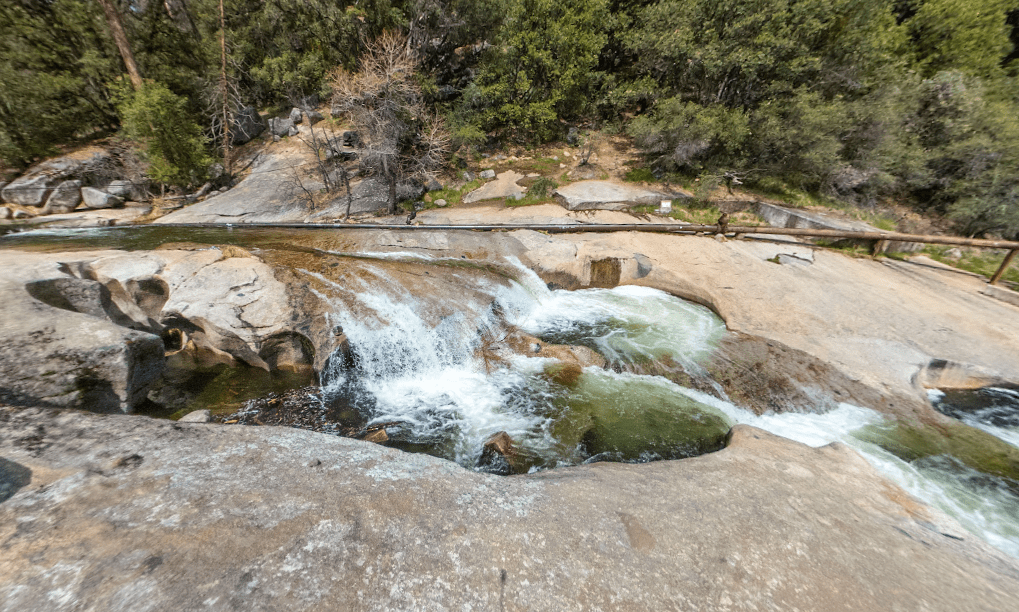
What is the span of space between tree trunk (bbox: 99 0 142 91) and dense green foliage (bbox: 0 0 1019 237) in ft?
2.40

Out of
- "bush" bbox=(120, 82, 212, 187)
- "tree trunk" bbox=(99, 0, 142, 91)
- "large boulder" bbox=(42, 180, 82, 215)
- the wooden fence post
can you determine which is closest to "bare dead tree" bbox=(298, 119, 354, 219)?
"bush" bbox=(120, 82, 212, 187)

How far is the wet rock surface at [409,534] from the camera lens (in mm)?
2467

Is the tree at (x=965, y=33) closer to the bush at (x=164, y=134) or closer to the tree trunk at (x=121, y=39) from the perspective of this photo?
the bush at (x=164, y=134)

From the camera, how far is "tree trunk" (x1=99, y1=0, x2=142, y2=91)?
15.0 m

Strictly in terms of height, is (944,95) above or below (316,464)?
above

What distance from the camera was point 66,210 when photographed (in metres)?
13.6

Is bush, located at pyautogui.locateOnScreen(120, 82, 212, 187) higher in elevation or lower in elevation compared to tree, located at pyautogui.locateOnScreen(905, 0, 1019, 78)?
lower

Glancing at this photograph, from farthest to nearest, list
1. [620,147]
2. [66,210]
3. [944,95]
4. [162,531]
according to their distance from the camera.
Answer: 1. [620,147]
2. [944,95]
3. [66,210]
4. [162,531]

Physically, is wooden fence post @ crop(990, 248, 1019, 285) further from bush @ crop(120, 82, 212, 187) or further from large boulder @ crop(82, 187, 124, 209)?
large boulder @ crop(82, 187, 124, 209)

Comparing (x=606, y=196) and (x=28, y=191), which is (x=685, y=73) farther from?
(x=28, y=191)

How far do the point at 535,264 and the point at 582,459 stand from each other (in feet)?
23.9

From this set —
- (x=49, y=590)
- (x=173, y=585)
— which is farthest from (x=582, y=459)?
(x=49, y=590)

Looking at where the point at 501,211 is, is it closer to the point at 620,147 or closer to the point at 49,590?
the point at 620,147

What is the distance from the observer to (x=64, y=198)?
13.7m
